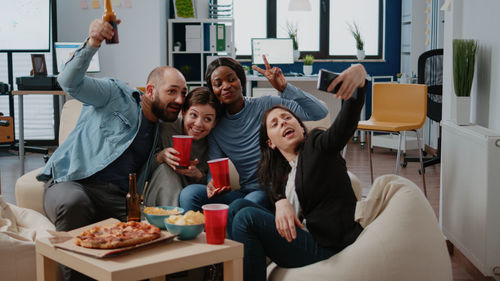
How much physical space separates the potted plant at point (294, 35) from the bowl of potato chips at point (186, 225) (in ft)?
20.2

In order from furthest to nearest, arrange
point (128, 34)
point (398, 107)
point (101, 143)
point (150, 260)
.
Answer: point (128, 34)
point (398, 107)
point (101, 143)
point (150, 260)

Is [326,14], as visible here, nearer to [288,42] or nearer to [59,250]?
[288,42]

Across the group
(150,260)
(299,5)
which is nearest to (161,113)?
(150,260)

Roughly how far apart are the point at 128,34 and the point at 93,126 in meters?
4.69

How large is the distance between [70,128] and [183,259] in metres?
1.60

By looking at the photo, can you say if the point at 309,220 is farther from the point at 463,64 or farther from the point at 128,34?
the point at 128,34

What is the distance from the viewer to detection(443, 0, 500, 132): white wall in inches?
113

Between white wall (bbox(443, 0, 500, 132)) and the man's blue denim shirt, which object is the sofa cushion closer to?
the man's blue denim shirt

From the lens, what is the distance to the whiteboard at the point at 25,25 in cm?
696

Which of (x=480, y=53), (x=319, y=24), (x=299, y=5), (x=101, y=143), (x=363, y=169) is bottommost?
(x=363, y=169)

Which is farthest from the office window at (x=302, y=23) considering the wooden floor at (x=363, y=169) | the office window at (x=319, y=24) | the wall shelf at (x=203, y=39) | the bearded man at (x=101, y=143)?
the bearded man at (x=101, y=143)

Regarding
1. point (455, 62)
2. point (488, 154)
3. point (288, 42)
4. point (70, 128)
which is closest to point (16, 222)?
point (70, 128)

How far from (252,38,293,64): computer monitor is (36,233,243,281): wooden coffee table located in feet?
19.5

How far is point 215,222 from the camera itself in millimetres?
1842
